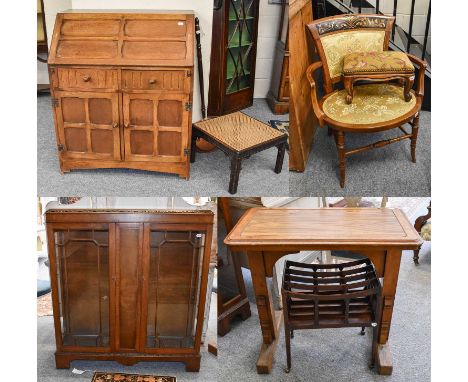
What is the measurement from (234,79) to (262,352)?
1.89 metres

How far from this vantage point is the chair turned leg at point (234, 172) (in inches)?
121

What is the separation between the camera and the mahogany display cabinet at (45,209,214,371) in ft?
8.68

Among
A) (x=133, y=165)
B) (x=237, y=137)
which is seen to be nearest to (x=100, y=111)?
(x=133, y=165)

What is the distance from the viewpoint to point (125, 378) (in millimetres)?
2904

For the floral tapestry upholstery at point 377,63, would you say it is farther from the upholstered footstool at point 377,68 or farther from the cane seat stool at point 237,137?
the cane seat stool at point 237,137

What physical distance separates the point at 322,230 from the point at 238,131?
103 cm

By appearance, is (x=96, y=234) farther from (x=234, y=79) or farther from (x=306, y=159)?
(x=234, y=79)

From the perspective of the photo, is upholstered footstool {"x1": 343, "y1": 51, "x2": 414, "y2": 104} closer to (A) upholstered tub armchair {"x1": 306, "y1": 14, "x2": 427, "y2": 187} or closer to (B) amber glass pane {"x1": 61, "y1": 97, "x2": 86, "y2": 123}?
(A) upholstered tub armchair {"x1": 306, "y1": 14, "x2": 427, "y2": 187}

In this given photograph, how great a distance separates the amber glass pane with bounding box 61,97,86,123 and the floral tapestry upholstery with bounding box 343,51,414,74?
155 cm

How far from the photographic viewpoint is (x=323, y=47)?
119 inches

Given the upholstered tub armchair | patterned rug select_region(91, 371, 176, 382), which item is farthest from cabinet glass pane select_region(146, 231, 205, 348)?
the upholstered tub armchair

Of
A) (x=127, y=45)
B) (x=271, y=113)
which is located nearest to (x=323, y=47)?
(x=271, y=113)

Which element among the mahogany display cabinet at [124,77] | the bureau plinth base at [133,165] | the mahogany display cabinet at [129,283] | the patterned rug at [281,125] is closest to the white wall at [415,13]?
the patterned rug at [281,125]

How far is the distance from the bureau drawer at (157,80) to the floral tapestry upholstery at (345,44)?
844 mm
